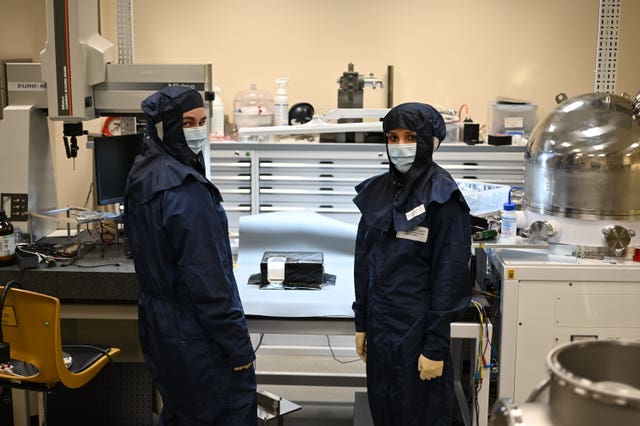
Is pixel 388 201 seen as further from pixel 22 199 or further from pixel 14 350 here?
pixel 22 199

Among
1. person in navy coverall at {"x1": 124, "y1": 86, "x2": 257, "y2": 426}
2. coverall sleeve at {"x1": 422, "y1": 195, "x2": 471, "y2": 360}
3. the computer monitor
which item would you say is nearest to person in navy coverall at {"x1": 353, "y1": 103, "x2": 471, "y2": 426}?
coverall sleeve at {"x1": 422, "y1": 195, "x2": 471, "y2": 360}

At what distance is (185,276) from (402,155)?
78 cm

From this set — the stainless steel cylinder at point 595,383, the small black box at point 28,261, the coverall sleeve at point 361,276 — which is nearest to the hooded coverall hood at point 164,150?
the coverall sleeve at point 361,276

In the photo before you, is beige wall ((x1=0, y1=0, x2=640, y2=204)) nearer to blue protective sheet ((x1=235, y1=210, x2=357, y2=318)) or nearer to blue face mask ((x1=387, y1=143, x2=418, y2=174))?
blue protective sheet ((x1=235, y1=210, x2=357, y2=318))

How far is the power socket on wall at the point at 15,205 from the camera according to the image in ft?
10.2

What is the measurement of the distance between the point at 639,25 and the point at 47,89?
3859mm

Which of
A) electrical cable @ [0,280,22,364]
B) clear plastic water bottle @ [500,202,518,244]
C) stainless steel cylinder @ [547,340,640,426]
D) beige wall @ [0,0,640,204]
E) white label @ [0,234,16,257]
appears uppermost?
beige wall @ [0,0,640,204]

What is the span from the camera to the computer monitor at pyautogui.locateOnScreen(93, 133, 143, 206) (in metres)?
2.98

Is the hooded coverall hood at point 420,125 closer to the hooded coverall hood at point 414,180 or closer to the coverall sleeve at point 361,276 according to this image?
the hooded coverall hood at point 414,180

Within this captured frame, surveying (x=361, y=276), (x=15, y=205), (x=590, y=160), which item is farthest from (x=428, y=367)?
(x=15, y=205)

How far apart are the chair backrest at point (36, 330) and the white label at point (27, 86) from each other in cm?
101

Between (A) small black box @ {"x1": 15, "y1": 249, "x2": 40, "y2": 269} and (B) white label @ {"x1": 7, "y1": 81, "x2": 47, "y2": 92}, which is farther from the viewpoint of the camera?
(B) white label @ {"x1": 7, "y1": 81, "x2": 47, "y2": 92}

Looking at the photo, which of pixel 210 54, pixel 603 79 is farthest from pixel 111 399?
pixel 210 54

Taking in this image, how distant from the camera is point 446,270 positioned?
7.86ft
